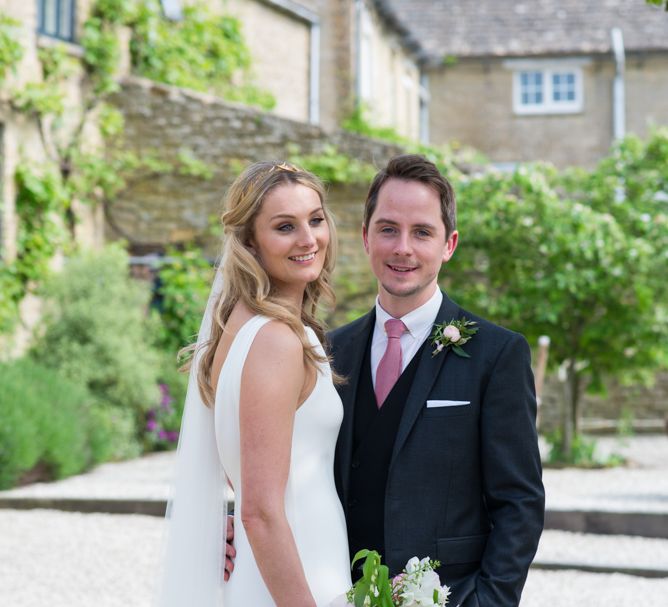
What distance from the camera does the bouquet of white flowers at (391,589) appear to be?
2.66 metres

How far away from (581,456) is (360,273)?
328cm

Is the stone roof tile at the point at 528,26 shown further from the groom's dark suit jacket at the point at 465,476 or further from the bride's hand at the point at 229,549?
the bride's hand at the point at 229,549

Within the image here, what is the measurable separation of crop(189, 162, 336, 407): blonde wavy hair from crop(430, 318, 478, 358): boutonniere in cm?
34

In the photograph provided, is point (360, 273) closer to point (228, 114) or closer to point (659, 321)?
point (228, 114)

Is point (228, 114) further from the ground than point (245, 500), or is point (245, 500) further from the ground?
point (228, 114)

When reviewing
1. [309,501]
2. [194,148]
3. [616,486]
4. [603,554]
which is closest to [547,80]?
[194,148]

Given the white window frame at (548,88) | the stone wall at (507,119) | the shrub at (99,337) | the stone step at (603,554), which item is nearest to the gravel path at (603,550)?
the stone step at (603,554)

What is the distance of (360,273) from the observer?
14328mm

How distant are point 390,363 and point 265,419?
58 centimetres

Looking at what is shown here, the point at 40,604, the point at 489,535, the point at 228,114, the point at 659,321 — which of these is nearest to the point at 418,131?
the point at 228,114

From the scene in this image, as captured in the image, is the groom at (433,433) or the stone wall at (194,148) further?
the stone wall at (194,148)

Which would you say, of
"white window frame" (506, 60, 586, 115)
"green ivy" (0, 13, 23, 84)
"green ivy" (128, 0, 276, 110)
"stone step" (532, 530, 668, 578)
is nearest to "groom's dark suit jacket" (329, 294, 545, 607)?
"stone step" (532, 530, 668, 578)

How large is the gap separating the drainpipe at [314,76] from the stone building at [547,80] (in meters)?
5.05

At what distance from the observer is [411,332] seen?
3205 mm
